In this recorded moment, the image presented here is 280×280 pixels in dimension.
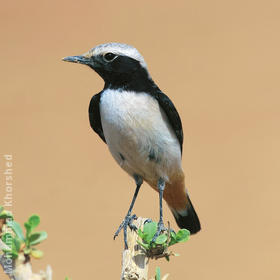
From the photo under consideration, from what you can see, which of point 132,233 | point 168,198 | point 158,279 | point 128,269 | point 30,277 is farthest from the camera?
point 168,198

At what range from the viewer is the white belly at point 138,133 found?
1994 millimetres

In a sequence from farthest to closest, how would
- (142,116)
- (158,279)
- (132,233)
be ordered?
1. (142,116)
2. (132,233)
3. (158,279)

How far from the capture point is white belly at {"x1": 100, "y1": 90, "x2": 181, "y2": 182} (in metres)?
1.99

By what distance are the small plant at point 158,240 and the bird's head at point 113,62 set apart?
2.43 ft

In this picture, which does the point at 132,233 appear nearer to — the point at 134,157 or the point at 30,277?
the point at 134,157

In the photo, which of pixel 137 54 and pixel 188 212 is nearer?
pixel 137 54

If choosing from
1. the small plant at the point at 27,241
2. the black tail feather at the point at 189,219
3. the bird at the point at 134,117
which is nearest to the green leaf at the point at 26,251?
the small plant at the point at 27,241

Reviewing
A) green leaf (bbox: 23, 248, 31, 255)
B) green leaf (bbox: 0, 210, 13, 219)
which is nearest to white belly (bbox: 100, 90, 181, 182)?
green leaf (bbox: 0, 210, 13, 219)

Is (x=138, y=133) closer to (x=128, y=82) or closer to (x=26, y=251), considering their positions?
(x=128, y=82)

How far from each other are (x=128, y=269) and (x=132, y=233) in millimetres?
197

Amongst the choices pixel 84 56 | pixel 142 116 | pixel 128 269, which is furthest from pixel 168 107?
pixel 128 269

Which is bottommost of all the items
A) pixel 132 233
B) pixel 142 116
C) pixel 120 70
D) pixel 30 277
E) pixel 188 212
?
pixel 30 277

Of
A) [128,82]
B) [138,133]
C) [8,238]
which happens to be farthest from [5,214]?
[128,82]

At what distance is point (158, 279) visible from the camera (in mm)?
1433
